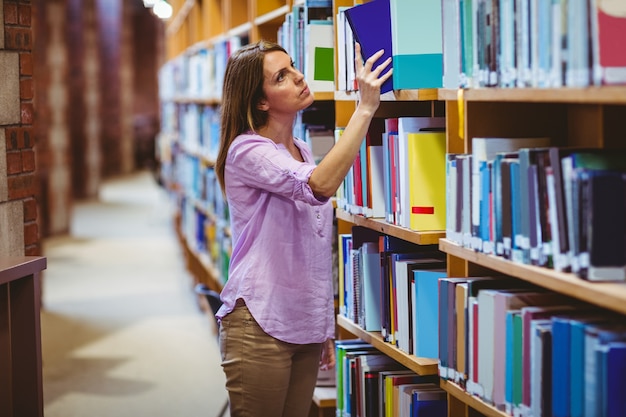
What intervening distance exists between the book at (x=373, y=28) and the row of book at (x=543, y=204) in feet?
1.27

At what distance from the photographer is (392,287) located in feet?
8.65

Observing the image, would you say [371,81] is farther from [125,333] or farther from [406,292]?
[125,333]

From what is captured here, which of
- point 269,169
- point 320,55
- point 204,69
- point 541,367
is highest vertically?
point 204,69

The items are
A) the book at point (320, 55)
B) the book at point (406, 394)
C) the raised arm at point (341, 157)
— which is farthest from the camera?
the book at point (320, 55)

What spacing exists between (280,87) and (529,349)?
39.9 inches

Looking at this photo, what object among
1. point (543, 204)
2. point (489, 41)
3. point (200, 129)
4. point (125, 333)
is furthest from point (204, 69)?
point (543, 204)

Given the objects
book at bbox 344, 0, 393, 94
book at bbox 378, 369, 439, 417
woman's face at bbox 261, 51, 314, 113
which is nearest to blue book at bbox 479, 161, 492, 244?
book at bbox 344, 0, 393, 94

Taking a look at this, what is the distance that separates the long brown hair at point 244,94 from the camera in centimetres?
243

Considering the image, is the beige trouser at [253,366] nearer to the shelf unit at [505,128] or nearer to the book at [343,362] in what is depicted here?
the shelf unit at [505,128]

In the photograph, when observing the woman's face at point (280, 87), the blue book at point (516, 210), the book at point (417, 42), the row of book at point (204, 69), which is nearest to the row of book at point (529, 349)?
the blue book at point (516, 210)

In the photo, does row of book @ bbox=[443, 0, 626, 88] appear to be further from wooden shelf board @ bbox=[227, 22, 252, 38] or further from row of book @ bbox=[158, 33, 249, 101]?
row of book @ bbox=[158, 33, 249, 101]

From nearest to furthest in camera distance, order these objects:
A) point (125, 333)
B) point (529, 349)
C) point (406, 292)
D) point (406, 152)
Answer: point (529, 349) → point (406, 152) → point (406, 292) → point (125, 333)

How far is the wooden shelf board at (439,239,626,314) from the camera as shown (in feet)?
5.41

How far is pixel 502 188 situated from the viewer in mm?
2004
